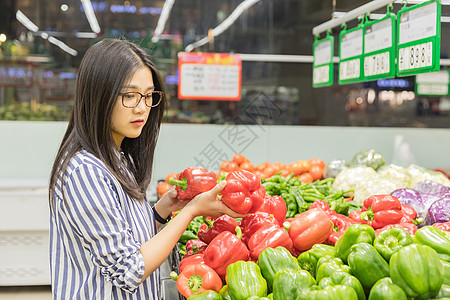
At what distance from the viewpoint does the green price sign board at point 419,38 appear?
2857 millimetres

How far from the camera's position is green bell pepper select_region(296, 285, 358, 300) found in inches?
54.6

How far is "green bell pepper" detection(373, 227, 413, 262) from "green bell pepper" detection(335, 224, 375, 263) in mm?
47

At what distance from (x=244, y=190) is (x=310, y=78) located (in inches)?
153

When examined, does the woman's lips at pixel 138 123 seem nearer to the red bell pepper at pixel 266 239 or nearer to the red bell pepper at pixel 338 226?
the red bell pepper at pixel 266 239

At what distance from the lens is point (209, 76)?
5.51m

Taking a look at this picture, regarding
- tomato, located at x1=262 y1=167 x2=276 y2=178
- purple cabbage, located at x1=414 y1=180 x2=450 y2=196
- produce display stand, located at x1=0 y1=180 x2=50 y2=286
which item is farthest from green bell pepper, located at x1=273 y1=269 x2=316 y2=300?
produce display stand, located at x1=0 y1=180 x2=50 y2=286

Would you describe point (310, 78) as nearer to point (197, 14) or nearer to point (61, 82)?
point (197, 14)

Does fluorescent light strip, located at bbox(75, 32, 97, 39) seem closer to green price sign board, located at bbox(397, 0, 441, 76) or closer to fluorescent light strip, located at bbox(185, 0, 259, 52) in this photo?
fluorescent light strip, located at bbox(185, 0, 259, 52)

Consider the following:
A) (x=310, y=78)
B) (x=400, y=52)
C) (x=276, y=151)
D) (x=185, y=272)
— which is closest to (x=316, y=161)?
(x=276, y=151)

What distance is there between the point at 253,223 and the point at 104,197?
0.77m

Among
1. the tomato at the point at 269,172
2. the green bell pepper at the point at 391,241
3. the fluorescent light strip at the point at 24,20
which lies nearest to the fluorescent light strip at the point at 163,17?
the fluorescent light strip at the point at 24,20

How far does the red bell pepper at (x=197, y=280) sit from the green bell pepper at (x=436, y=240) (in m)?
0.74

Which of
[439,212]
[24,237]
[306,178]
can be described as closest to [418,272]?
[439,212]

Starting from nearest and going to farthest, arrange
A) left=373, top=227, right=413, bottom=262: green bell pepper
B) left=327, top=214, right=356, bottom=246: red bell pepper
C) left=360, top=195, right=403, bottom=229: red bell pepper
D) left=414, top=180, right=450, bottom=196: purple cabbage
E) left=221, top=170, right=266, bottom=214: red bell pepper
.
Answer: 1. left=373, top=227, right=413, bottom=262: green bell pepper
2. left=221, top=170, right=266, bottom=214: red bell pepper
3. left=327, top=214, right=356, bottom=246: red bell pepper
4. left=360, top=195, right=403, bottom=229: red bell pepper
5. left=414, top=180, right=450, bottom=196: purple cabbage
